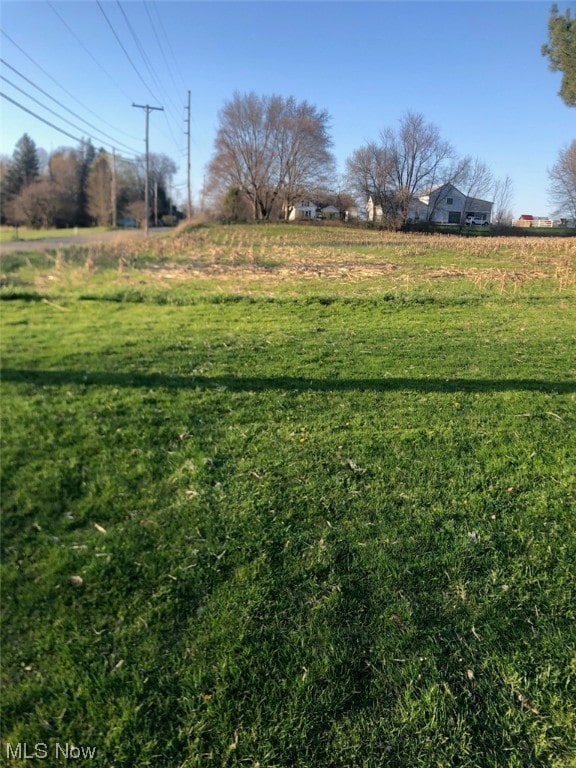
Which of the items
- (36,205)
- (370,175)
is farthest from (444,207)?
(36,205)

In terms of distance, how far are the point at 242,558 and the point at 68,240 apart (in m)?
1.70

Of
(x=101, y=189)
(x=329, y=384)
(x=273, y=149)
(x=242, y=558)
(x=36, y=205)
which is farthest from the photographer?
(x=329, y=384)

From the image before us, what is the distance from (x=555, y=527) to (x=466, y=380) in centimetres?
240

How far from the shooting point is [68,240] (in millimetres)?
2117

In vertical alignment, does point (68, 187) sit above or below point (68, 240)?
above

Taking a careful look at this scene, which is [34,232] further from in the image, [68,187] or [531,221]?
[531,221]

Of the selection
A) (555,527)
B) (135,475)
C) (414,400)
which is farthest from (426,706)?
(414,400)

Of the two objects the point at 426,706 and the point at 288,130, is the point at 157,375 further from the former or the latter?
the point at 426,706

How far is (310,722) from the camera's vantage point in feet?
6.17

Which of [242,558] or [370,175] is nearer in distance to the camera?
[242,558]

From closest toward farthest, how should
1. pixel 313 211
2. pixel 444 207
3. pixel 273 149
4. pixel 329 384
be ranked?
pixel 273 149 < pixel 313 211 < pixel 444 207 < pixel 329 384

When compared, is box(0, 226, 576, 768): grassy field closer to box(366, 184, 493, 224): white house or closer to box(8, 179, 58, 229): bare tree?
box(8, 179, 58, 229): bare tree

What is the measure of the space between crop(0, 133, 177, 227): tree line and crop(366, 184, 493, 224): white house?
2171mm

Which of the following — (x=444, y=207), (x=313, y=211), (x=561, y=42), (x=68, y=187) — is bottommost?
(x=68, y=187)
